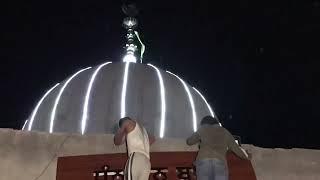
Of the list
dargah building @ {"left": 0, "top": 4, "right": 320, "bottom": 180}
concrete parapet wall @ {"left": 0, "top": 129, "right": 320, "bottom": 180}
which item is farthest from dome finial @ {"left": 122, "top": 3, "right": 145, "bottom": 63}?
concrete parapet wall @ {"left": 0, "top": 129, "right": 320, "bottom": 180}

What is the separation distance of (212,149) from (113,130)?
18.1 ft

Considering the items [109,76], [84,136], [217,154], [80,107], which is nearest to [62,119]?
[80,107]

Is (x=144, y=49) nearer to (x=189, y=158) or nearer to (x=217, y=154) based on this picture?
(x=189, y=158)

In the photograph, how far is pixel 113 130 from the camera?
579 inches

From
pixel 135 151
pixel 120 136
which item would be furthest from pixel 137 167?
pixel 120 136

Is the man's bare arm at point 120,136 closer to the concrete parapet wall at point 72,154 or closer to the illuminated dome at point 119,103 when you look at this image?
the concrete parapet wall at point 72,154

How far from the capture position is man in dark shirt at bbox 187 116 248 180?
9.30 meters

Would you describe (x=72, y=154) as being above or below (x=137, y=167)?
above

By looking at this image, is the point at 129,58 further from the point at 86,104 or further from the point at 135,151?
the point at 135,151

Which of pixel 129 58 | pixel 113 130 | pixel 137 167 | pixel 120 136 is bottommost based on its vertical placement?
pixel 137 167

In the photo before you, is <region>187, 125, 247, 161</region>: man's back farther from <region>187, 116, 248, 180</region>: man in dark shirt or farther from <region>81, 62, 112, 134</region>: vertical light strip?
<region>81, 62, 112, 134</region>: vertical light strip

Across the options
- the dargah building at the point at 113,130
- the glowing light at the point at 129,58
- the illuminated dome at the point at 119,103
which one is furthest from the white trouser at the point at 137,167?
the glowing light at the point at 129,58

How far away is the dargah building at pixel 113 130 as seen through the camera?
1059 cm

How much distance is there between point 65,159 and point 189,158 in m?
1.87
